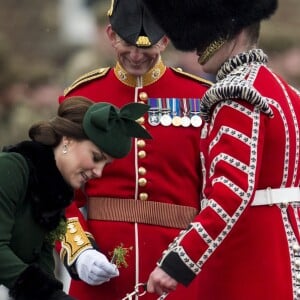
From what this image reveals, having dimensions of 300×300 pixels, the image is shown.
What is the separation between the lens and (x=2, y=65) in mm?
10438

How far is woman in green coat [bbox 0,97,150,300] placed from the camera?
190 inches

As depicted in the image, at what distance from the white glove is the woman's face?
0.58 meters

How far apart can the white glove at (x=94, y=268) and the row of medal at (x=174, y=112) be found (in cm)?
62

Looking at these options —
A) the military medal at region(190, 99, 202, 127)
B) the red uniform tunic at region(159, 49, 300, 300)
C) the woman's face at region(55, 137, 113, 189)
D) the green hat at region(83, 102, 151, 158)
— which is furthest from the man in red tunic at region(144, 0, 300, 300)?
the military medal at region(190, 99, 202, 127)

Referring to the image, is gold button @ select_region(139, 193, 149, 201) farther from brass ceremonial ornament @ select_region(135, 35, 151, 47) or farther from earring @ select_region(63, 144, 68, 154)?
earring @ select_region(63, 144, 68, 154)

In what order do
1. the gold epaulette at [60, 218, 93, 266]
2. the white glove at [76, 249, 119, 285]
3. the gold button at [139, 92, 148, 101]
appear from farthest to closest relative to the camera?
the gold button at [139, 92, 148, 101] → the gold epaulette at [60, 218, 93, 266] → the white glove at [76, 249, 119, 285]

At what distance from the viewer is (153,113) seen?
19.0 feet

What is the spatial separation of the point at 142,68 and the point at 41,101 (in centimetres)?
412

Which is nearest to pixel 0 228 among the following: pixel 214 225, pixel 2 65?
pixel 214 225

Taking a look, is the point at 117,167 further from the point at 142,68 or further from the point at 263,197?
the point at 263,197

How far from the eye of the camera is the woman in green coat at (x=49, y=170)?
190 inches

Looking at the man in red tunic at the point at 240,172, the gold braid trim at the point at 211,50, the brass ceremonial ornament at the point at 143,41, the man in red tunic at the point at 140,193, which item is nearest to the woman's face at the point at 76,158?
the man in red tunic at the point at 240,172

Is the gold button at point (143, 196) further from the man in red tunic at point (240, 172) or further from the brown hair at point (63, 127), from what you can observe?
the brown hair at point (63, 127)

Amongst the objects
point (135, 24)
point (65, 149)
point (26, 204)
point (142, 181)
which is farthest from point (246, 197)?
point (135, 24)
